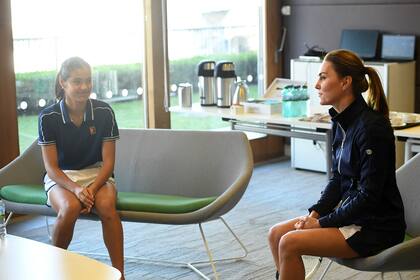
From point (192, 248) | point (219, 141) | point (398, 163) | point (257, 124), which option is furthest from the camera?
point (398, 163)

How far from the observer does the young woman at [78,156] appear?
3963mm

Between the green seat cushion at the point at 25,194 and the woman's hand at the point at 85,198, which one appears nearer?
the woman's hand at the point at 85,198

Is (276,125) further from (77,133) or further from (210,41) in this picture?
(77,133)

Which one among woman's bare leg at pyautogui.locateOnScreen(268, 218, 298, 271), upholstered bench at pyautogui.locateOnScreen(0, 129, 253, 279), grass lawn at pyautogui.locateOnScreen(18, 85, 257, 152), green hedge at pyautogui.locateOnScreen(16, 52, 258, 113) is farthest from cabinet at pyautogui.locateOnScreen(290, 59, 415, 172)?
woman's bare leg at pyautogui.locateOnScreen(268, 218, 298, 271)

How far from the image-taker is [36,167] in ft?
15.3

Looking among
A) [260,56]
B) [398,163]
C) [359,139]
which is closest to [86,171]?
[359,139]

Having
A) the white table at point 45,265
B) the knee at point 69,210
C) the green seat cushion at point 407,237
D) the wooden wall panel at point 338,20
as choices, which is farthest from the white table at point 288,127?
the white table at point 45,265

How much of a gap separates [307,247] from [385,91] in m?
3.17

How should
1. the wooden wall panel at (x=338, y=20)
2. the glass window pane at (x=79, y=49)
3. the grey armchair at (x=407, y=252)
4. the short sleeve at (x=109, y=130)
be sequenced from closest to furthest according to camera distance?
the grey armchair at (x=407, y=252) → the short sleeve at (x=109, y=130) → the glass window pane at (x=79, y=49) → the wooden wall panel at (x=338, y=20)

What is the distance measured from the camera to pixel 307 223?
11.0 ft

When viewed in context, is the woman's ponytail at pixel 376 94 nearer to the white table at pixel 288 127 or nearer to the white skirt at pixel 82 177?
the white table at pixel 288 127

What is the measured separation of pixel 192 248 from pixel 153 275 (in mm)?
515

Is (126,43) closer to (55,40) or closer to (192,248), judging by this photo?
(55,40)

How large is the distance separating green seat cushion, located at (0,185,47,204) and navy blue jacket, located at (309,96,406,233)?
1.66 m
